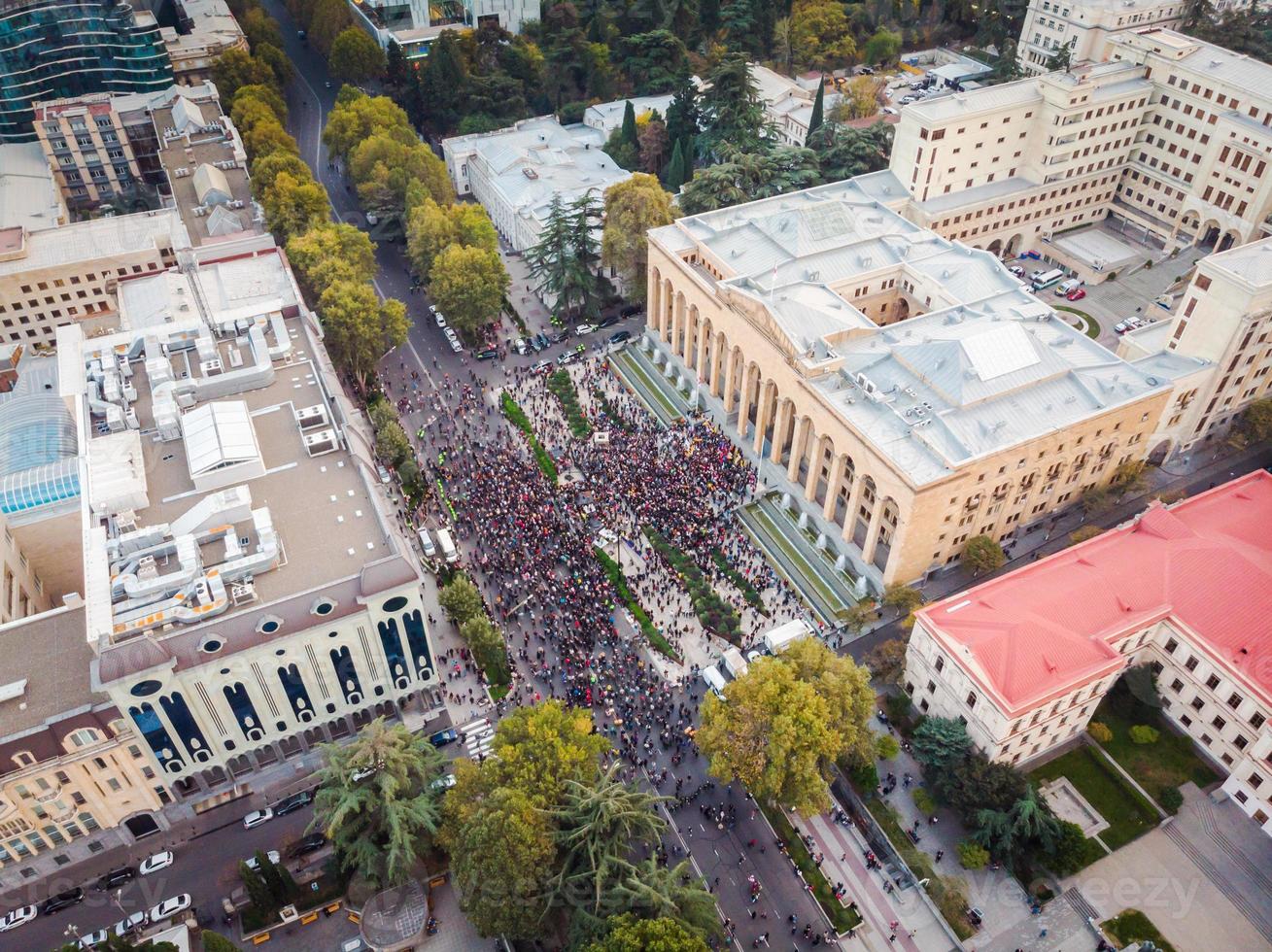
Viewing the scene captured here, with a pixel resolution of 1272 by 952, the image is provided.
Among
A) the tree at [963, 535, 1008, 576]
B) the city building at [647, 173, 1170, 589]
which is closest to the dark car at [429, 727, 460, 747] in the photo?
the city building at [647, 173, 1170, 589]

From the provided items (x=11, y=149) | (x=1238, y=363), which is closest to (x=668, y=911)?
(x=1238, y=363)

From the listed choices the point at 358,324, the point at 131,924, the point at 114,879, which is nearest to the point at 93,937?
the point at 131,924

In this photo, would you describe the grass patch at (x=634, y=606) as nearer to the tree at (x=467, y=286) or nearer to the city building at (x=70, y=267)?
the tree at (x=467, y=286)

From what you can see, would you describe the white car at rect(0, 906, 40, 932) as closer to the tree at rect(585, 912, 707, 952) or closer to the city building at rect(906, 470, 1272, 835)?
the tree at rect(585, 912, 707, 952)

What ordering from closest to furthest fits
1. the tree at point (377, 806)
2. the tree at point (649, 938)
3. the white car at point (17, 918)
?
the tree at point (649, 938)
the tree at point (377, 806)
the white car at point (17, 918)

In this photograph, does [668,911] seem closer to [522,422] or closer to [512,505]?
[512,505]

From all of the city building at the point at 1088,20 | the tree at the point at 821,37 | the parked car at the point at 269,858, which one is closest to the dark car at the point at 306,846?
the parked car at the point at 269,858

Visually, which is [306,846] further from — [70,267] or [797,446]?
[70,267]
